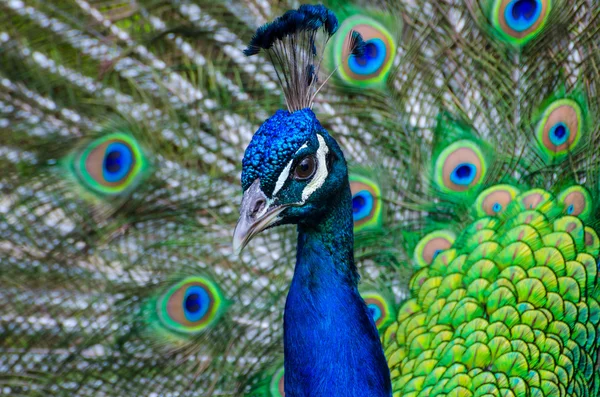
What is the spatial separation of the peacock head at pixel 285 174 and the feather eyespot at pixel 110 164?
2.15 feet

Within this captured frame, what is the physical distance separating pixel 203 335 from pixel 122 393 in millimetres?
231

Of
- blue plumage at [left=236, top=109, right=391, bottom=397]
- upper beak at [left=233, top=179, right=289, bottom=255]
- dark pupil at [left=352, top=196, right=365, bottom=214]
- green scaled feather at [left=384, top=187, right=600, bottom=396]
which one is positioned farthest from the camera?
dark pupil at [left=352, top=196, right=365, bottom=214]

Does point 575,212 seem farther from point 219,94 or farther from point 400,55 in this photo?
point 219,94

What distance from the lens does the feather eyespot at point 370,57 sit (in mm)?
1539

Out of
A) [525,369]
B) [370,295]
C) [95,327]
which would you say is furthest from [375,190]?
[95,327]

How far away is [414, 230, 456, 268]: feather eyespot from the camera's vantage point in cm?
156

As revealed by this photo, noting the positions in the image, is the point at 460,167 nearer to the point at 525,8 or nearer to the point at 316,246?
the point at 525,8

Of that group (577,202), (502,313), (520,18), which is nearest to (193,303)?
(502,313)

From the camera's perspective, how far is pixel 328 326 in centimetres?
105

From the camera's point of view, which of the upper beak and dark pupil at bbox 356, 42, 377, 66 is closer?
the upper beak

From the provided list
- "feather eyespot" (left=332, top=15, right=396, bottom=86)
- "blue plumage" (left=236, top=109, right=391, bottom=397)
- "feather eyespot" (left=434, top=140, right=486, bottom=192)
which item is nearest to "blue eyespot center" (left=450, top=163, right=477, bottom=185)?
"feather eyespot" (left=434, top=140, right=486, bottom=192)

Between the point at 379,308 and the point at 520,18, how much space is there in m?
0.72

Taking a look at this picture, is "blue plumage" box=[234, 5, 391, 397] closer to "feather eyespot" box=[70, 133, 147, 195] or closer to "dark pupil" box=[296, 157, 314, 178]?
"dark pupil" box=[296, 157, 314, 178]

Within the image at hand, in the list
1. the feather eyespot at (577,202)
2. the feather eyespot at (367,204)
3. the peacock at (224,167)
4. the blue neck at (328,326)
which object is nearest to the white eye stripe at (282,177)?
the blue neck at (328,326)
